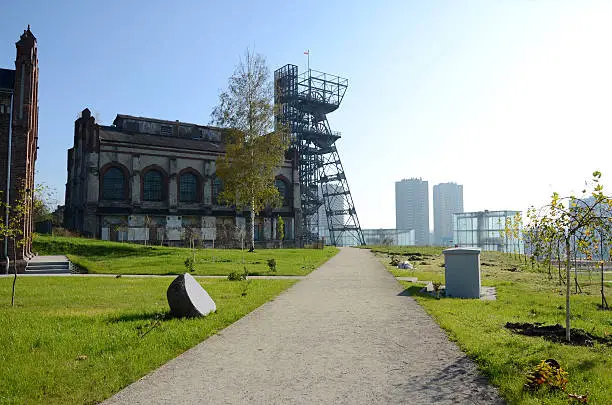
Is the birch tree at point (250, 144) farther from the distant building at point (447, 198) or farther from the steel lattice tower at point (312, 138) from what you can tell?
the distant building at point (447, 198)

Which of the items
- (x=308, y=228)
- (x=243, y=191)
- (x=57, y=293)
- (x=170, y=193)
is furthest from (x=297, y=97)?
(x=57, y=293)

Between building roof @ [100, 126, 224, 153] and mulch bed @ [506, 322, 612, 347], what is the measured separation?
43.4 m

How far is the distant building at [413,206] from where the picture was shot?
17000 centimetres

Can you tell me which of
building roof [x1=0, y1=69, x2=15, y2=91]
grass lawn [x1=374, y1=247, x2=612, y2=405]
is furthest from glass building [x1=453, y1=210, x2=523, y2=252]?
building roof [x1=0, y1=69, x2=15, y2=91]

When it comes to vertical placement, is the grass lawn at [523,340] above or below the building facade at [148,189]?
below

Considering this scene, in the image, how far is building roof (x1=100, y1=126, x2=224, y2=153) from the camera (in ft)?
153

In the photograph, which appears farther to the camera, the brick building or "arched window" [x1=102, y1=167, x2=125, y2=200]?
"arched window" [x1=102, y1=167, x2=125, y2=200]

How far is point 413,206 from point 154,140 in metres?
135

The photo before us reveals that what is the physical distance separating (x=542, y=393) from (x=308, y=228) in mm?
65164

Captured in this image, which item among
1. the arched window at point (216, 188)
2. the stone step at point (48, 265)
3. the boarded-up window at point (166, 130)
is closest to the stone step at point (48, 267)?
the stone step at point (48, 265)

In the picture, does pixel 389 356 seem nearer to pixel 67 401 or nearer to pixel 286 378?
pixel 286 378

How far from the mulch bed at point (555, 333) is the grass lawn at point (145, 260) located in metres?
12.7

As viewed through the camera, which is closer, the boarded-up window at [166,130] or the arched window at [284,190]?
the boarded-up window at [166,130]

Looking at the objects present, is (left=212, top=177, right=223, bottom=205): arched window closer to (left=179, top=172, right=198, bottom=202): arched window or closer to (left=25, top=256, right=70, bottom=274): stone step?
(left=179, top=172, right=198, bottom=202): arched window
